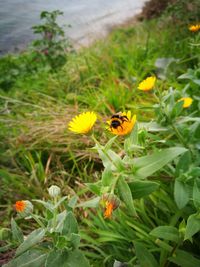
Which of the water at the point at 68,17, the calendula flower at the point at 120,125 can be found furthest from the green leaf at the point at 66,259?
the water at the point at 68,17

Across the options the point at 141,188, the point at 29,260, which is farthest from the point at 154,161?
the point at 29,260

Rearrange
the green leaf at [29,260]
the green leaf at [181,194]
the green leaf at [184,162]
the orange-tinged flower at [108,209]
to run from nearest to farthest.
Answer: the orange-tinged flower at [108,209], the green leaf at [29,260], the green leaf at [181,194], the green leaf at [184,162]

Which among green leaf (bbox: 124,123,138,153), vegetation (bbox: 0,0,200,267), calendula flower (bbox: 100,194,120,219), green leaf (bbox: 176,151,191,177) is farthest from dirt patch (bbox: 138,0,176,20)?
calendula flower (bbox: 100,194,120,219)

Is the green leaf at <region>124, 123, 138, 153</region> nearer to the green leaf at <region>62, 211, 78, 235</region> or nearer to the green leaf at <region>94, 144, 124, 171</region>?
the green leaf at <region>94, 144, 124, 171</region>

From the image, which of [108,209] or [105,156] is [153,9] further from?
[108,209]

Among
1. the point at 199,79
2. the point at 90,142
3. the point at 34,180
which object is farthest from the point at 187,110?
the point at 34,180

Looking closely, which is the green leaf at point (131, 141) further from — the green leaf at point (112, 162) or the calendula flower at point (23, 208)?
the calendula flower at point (23, 208)
